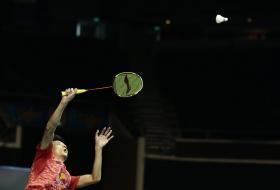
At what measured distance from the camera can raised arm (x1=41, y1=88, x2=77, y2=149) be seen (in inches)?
181

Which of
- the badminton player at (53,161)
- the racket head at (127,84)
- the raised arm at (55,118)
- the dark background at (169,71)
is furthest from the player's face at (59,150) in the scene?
the dark background at (169,71)

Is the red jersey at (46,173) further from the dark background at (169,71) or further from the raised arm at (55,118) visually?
the dark background at (169,71)

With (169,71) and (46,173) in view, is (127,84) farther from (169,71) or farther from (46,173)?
(169,71)

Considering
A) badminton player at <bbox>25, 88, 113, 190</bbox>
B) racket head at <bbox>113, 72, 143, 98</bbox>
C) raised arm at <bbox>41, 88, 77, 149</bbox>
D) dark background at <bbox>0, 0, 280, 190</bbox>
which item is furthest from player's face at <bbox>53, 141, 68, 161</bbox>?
dark background at <bbox>0, 0, 280, 190</bbox>

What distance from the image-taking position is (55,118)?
181 inches

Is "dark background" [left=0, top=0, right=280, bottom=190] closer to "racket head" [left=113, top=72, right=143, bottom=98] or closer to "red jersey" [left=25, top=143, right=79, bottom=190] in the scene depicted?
"racket head" [left=113, top=72, right=143, bottom=98]

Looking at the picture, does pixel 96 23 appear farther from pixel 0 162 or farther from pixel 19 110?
pixel 0 162

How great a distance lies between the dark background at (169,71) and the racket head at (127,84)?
564 cm

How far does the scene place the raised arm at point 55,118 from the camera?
15.1ft

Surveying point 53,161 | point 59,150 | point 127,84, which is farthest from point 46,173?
point 127,84

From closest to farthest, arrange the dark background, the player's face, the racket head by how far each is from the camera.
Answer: the player's face
the racket head
the dark background

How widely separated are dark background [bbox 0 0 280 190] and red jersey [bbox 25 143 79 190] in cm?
595

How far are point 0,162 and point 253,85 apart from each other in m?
7.33

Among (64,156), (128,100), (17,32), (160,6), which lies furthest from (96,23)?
(64,156)
